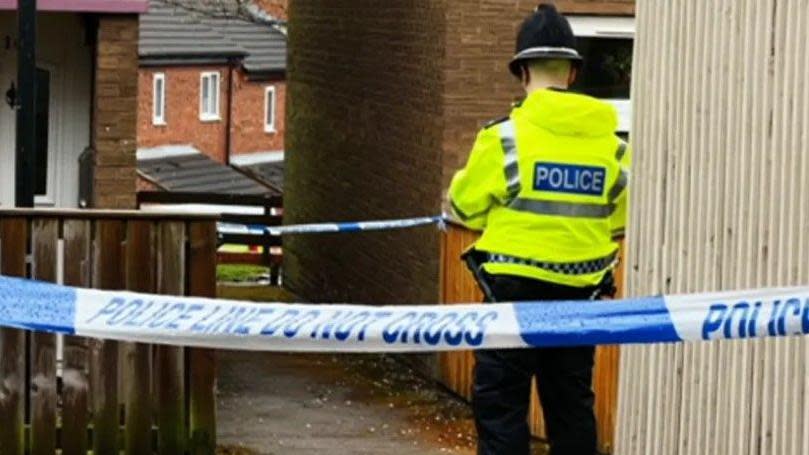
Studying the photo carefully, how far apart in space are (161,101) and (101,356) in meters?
40.9

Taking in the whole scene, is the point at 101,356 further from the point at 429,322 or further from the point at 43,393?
the point at 429,322

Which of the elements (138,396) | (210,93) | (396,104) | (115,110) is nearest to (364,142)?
(396,104)

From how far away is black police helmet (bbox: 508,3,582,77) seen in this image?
8.53 meters

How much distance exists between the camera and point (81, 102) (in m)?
15.2

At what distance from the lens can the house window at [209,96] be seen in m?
52.4

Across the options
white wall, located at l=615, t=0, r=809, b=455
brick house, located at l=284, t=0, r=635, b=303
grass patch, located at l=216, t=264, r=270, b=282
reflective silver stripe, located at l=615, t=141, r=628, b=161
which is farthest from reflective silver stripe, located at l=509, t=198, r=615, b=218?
grass patch, located at l=216, t=264, r=270, b=282

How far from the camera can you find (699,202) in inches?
377

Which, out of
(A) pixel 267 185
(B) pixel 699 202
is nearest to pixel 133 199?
(B) pixel 699 202

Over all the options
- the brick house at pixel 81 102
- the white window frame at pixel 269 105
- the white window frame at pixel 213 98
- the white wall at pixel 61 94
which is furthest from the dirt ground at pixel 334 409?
the white window frame at pixel 269 105

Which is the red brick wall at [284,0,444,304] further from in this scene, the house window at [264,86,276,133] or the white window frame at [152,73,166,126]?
the house window at [264,86,276,133]

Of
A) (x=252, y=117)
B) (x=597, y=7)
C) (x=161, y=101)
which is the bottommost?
(x=252, y=117)

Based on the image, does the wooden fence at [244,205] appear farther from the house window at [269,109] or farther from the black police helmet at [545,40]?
the house window at [269,109]

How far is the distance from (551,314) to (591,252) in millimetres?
761

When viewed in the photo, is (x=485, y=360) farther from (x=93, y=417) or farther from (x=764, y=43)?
(x=93, y=417)
